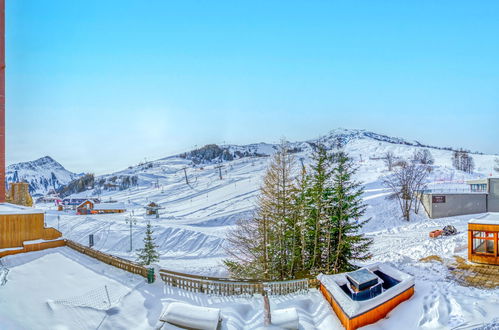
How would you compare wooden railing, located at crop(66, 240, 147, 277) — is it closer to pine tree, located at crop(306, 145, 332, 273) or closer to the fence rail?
the fence rail

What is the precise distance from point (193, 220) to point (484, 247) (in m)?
37.5

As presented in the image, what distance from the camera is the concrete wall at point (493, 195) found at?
109 feet

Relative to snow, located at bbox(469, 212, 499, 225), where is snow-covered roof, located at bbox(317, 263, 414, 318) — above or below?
below

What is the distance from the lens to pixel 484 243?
15609mm

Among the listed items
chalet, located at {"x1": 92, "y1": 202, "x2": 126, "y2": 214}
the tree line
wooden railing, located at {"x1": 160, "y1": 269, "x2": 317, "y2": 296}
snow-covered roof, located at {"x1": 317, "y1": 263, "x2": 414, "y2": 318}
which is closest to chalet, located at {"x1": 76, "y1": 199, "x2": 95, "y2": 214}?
chalet, located at {"x1": 92, "y1": 202, "x2": 126, "y2": 214}

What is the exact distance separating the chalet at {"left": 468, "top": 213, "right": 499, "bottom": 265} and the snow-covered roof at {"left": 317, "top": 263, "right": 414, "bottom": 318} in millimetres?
6447

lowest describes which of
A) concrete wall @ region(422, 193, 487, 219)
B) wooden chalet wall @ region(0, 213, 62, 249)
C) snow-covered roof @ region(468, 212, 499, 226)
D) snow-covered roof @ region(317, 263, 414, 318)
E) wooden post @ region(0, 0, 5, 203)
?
concrete wall @ region(422, 193, 487, 219)

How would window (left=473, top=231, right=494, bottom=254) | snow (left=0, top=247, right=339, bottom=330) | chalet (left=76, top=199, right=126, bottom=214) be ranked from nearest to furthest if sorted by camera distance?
snow (left=0, top=247, right=339, bottom=330)
window (left=473, top=231, right=494, bottom=254)
chalet (left=76, top=199, right=126, bottom=214)

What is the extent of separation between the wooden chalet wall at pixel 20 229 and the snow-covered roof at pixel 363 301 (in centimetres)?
1400

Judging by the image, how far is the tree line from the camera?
14766mm

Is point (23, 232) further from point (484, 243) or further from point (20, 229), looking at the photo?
point (484, 243)

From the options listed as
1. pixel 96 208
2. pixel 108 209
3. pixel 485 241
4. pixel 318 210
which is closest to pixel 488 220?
pixel 485 241

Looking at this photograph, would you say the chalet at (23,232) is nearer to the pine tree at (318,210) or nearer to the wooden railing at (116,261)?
the wooden railing at (116,261)

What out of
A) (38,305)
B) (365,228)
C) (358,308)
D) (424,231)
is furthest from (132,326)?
(365,228)
